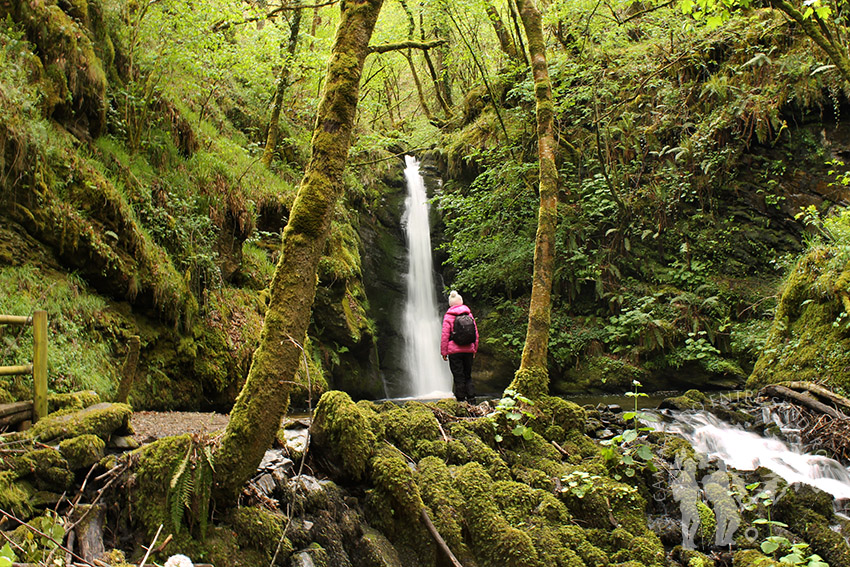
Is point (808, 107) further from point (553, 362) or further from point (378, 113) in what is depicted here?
point (378, 113)

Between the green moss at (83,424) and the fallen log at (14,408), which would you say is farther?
the fallen log at (14,408)

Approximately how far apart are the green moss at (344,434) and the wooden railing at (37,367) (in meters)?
2.16

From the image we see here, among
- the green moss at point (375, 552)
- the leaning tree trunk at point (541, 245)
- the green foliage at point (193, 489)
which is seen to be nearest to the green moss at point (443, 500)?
the green moss at point (375, 552)

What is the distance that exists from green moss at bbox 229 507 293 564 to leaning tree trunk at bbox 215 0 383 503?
144mm

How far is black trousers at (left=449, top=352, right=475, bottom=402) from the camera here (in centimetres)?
775

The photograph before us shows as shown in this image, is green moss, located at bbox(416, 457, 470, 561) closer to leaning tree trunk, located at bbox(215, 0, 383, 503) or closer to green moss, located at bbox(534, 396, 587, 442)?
leaning tree trunk, located at bbox(215, 0, 383, 503)

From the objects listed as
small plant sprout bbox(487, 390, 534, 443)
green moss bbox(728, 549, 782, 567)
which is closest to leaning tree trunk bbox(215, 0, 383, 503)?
small plant sprout bbox(487, 390, 534, 443)

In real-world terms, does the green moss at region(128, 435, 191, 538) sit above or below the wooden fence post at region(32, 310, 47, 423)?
below

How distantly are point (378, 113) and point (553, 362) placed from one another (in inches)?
525

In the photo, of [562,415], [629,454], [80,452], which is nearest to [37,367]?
[80,452]

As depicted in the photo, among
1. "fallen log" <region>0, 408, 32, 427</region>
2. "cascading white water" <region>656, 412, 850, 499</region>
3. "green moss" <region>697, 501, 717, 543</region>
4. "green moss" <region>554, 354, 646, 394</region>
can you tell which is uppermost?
"fallen log" <region>0, 408, 32, 427</region>

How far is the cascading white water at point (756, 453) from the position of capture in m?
5.38

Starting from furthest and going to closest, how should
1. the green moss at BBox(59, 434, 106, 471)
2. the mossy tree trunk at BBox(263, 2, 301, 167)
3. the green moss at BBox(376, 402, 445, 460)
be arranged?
the mossy tree trunk at BBox(263, 2, 301, 167) → the green moss at BBox(376, 402, 445, 460) → the green moss at BBox(59, 434, 106, 471)

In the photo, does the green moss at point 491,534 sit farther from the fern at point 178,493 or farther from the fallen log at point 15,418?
the fallen log at point 15,418
